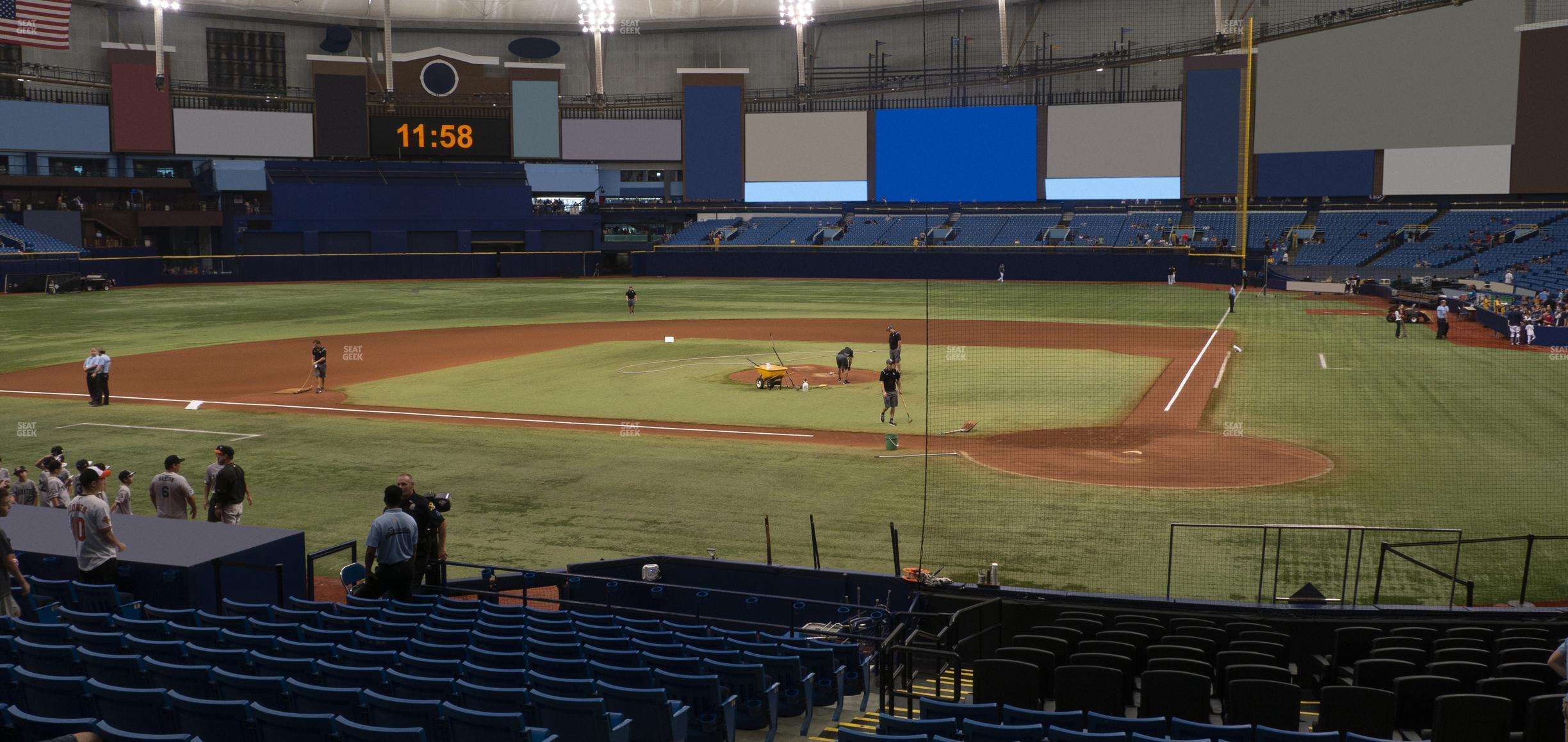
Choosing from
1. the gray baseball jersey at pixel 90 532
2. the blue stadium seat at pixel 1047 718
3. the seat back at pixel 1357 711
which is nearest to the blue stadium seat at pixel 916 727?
the blue stadium seat at pixel 1047 718

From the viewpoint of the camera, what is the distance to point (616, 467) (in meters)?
22.9

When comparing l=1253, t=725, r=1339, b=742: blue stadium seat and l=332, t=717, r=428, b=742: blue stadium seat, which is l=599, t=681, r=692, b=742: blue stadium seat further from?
l=1253, t=725, r=1339, b=742: blue stadium seat

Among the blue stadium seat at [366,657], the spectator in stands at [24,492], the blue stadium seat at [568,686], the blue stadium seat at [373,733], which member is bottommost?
the spectator in stands at [24,492]

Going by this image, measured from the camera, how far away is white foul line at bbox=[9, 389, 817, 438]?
26328mm

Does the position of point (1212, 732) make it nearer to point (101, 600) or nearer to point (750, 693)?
point (750, 693)

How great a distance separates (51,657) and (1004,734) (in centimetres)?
704

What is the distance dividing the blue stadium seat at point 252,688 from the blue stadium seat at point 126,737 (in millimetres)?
764

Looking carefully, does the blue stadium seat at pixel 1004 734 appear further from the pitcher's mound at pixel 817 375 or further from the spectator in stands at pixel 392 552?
the pitcher's mound at pixel 817 375

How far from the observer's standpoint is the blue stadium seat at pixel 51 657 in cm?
856

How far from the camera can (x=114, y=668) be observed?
27.9ft

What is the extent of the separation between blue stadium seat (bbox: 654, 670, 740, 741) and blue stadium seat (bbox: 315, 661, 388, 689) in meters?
1.99

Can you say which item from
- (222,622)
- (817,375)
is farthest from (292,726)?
(817,375)

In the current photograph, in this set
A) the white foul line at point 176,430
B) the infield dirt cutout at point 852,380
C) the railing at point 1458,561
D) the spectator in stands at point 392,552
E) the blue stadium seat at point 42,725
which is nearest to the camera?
the blue stadium seat at point 42,725

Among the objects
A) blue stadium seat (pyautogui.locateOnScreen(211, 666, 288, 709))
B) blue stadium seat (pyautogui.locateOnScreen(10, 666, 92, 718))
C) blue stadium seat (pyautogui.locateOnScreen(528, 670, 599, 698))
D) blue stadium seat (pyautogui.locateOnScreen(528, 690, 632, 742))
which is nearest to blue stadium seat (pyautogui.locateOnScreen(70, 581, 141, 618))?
blue stadium seat (pyautogui.locateOnScreen(10, 666, 92, 718))
